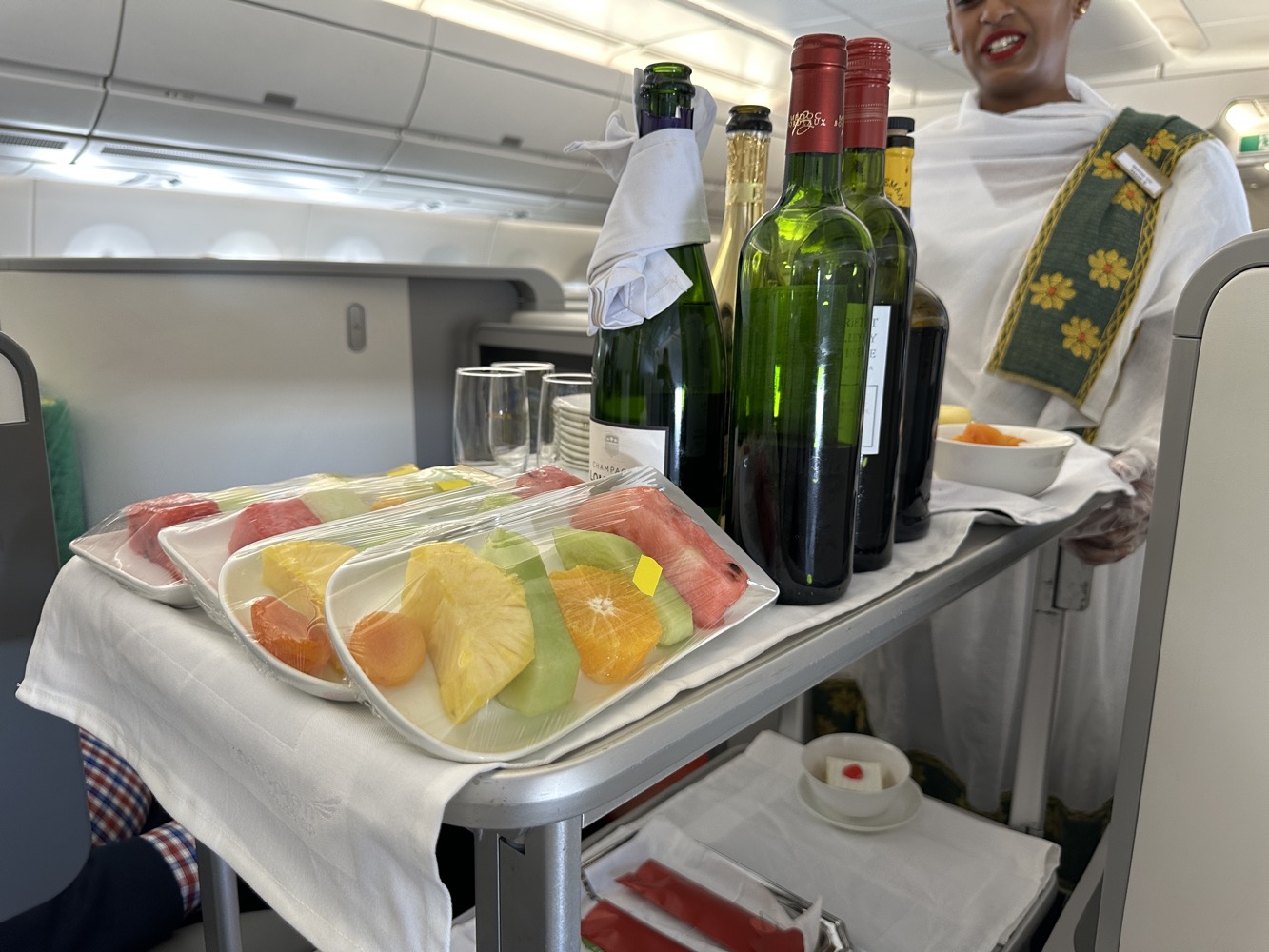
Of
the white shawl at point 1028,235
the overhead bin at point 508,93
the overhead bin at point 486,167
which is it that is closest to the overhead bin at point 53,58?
the overhead bin at point 508,93

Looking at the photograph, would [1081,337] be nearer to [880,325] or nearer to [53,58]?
[880,325]

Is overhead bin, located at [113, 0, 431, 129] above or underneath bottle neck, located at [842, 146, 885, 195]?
above

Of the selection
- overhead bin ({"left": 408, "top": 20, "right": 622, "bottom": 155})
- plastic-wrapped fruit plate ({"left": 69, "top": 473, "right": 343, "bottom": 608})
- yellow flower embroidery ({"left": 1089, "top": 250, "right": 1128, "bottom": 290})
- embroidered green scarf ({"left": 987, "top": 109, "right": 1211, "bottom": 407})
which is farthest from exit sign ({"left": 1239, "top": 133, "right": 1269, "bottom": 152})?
plastic-wrapped fruit plate ({"left": 69, "top": 473, "right": 343, "bottom": 608})

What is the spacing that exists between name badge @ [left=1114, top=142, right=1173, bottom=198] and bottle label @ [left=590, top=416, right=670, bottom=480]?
122cm

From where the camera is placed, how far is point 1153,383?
4.67ft

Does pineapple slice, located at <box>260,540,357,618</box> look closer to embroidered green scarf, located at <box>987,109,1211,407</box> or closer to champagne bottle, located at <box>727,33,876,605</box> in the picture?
champagne bottle, located at <box>727,33,876,605</box>

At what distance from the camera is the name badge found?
1443 millimetres

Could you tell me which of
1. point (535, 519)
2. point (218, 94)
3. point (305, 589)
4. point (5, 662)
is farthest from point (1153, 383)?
point (218, 94)

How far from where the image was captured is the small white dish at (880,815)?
1.05 meters

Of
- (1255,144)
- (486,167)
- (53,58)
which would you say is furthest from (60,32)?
(1255,144)

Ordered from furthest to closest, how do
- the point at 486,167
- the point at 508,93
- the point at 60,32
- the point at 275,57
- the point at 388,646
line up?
the point at 486,167, the point at 508,93, the point at 275,57, the point at 60,32, the point at 388,646

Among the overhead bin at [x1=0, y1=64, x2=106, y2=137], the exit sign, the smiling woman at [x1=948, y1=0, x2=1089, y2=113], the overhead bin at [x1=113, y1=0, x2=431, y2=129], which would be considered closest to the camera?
the smiling woman at [x1=948, y1=0, x2=1089, y2=113]

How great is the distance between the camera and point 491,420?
90 centimetres

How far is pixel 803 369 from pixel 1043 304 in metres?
1.07
